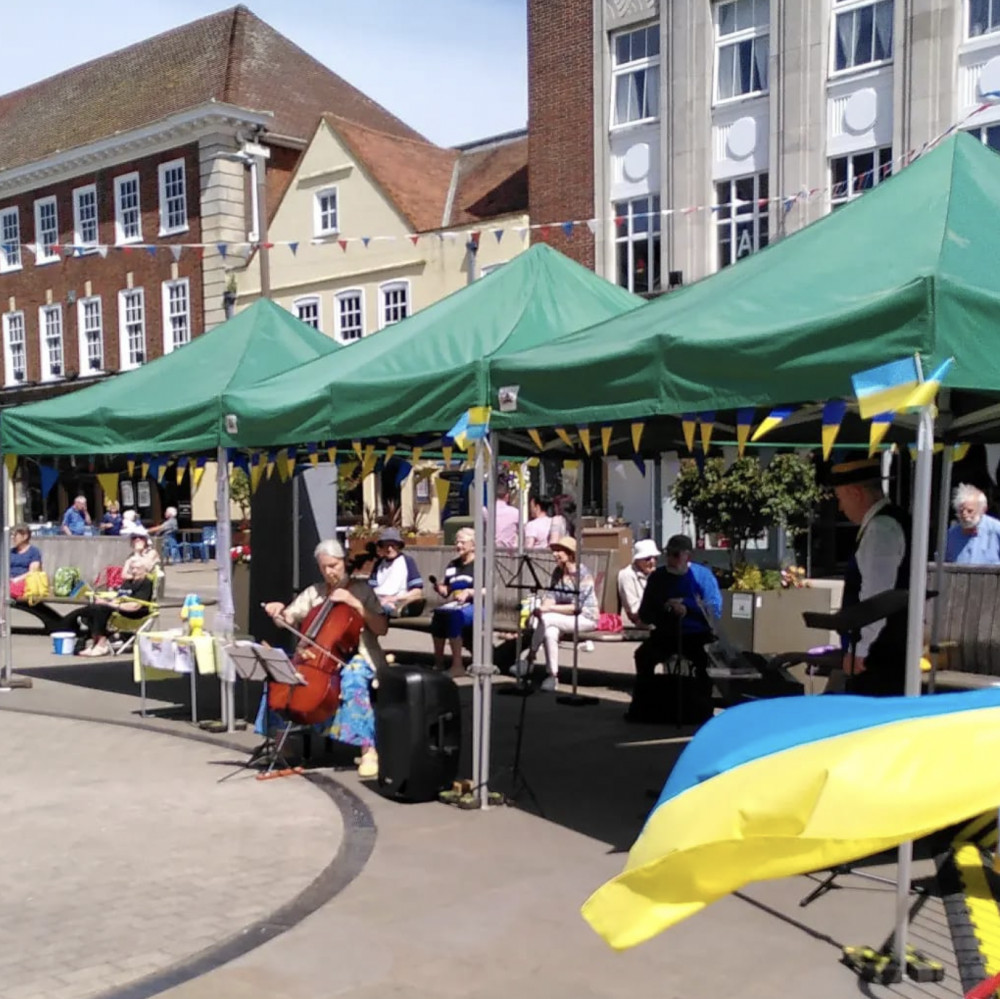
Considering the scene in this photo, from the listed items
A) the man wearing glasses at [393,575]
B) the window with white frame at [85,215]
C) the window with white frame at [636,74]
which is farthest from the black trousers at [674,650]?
the window with white frame at [85,215]

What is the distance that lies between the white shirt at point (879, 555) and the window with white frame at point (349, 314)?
2621 centimetres

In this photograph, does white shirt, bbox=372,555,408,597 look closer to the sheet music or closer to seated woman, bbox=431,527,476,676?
seated woman, bbox=431,527,476,676

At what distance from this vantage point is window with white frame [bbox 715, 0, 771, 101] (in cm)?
2384

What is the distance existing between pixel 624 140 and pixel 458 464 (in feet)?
51.6

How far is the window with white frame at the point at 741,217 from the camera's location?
78.6 ft

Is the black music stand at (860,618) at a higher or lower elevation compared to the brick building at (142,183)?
lower

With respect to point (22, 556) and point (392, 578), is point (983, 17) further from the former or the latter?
point (22, 556)

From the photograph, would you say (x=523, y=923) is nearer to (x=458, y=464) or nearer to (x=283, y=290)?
(x=458, y=464)

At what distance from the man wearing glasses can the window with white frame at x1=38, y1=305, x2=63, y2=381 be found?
104 feet

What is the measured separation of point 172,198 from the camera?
118ft

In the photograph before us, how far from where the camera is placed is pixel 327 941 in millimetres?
5000

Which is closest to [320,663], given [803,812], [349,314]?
[803,812]

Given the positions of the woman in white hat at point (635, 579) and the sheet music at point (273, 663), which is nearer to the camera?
the sheet music at point (273, 663)

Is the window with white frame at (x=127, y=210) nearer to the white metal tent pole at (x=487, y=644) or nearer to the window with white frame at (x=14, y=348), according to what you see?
the window with white frame at (x=14, y=348)
